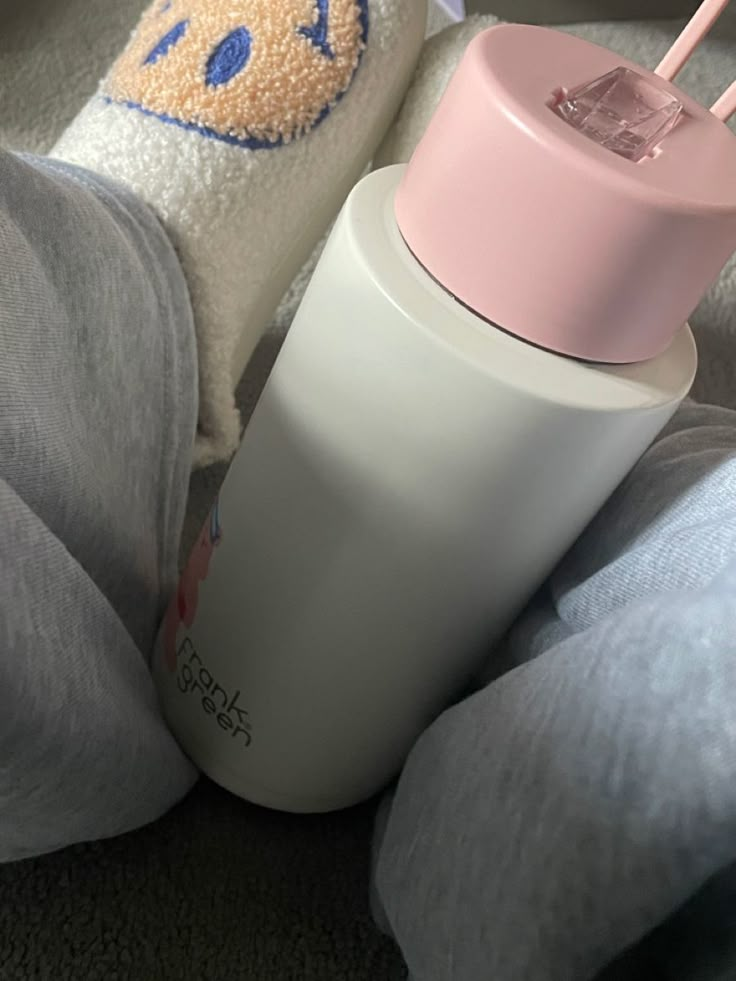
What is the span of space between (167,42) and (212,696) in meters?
0.35

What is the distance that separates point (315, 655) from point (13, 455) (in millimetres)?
165

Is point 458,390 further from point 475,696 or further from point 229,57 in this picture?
point 229,57

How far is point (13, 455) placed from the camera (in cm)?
31

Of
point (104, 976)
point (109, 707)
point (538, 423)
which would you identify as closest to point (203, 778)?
point (104, 976)

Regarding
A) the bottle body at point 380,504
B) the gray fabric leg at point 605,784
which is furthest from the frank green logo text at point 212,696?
the gray fabric leg at point 605,784

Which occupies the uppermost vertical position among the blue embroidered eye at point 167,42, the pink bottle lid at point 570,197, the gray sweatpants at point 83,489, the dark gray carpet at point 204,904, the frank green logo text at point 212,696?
the pink bottle lid at point 570,197

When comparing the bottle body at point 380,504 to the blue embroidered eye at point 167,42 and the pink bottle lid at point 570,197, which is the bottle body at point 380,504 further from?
the blue embroidered eye at point 167,42

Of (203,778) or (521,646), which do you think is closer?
(521,646)

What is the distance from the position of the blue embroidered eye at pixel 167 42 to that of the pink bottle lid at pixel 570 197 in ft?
0.76

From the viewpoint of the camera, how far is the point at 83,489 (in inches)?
13.8

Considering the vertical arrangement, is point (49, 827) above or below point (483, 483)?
below

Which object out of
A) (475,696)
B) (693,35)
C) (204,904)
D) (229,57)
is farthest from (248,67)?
(204,904)

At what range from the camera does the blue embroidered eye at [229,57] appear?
47 cm

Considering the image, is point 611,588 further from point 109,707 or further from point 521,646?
point 109,707
